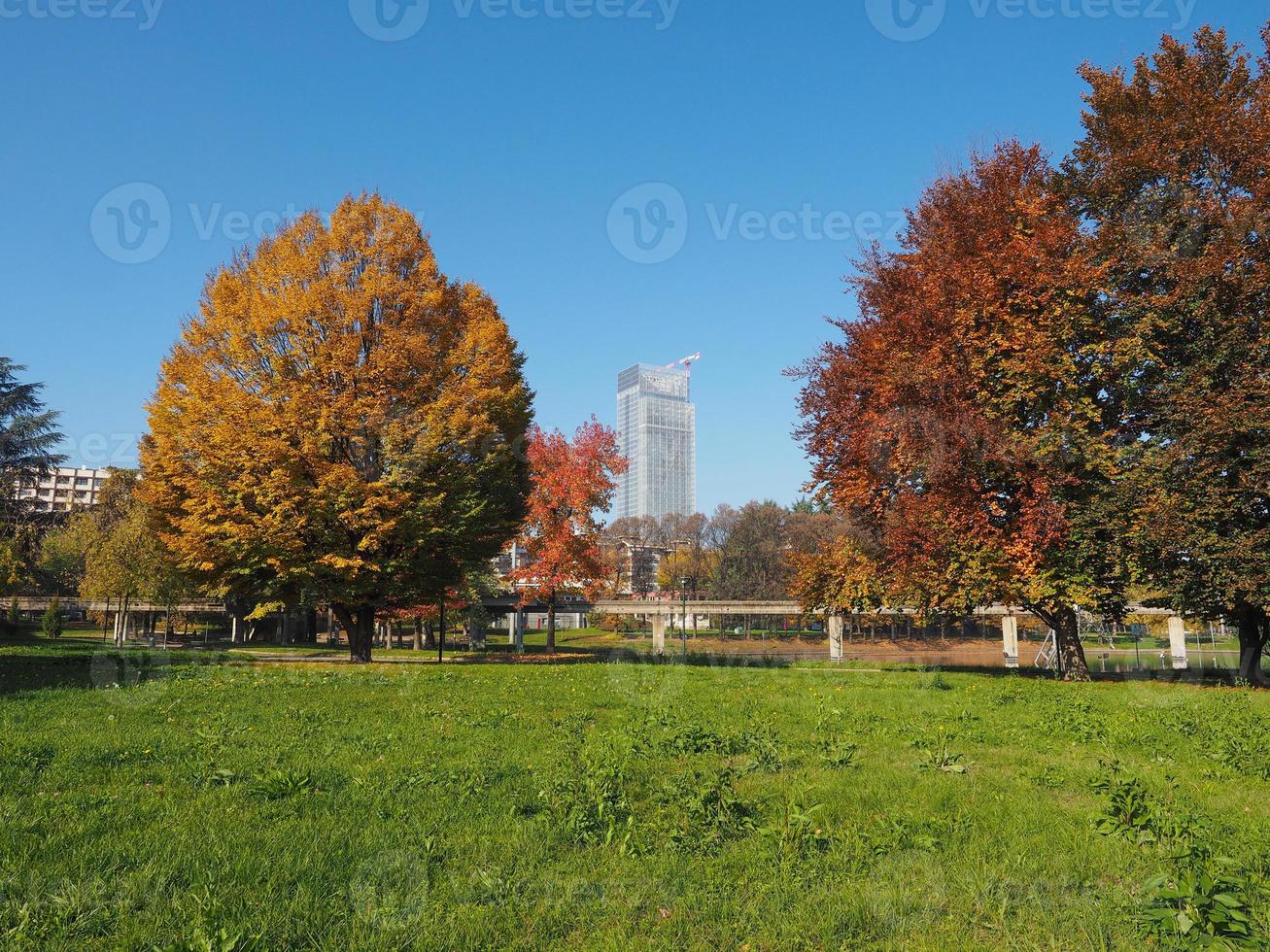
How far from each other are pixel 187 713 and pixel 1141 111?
1111 inches

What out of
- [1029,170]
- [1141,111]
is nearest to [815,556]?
[1029,170]

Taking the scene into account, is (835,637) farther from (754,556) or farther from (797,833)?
(797,833)

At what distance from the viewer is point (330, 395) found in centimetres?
2639

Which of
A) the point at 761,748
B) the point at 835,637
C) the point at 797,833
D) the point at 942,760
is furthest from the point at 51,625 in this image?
the point at 797,833

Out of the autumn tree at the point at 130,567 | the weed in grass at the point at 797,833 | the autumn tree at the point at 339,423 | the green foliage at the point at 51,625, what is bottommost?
the green foliage at the point at 51,625

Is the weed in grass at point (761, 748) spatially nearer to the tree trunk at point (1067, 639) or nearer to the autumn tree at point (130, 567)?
the tree trunk at point (1067, 639)

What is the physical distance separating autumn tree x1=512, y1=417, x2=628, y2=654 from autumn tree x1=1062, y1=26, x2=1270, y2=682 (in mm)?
27732

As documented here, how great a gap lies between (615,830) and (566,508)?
4037 centimetres

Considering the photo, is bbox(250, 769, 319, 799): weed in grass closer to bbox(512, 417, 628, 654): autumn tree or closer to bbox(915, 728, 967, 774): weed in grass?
bbox(915, 728, 967, 774): weed in grass

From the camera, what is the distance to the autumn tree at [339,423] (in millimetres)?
25406

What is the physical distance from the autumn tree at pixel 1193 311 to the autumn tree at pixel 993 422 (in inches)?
39.6

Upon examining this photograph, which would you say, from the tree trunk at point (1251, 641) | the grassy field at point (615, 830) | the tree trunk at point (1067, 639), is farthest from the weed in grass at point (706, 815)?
the tree trunk at point (1251, 641)

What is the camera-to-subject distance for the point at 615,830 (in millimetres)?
6066

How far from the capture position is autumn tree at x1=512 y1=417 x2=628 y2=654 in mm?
44938
